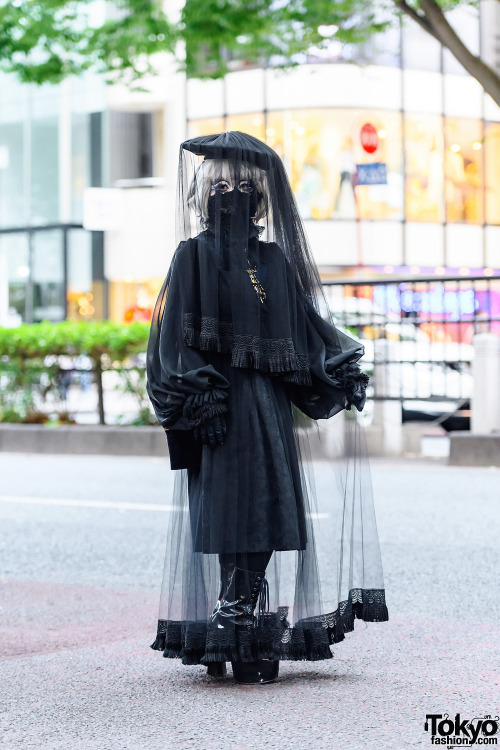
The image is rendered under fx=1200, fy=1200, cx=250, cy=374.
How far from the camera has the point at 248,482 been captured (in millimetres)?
4102

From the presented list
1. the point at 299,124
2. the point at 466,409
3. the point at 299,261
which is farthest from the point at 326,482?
the point at 299,124

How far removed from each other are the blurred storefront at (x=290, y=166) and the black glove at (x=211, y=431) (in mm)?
25471

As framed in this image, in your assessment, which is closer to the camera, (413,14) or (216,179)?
(216,179)

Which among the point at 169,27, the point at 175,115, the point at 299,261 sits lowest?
the point at 299,261

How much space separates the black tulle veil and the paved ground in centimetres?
24

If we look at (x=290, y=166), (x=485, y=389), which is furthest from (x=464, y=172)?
(x=485, y=389)

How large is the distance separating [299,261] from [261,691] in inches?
60.6

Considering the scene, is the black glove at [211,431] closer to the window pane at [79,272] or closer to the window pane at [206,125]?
the window pane at [206,125]

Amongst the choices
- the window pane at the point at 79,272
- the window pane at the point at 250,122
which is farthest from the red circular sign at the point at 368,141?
the window pane at the point at 79,272

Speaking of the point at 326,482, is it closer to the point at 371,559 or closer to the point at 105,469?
the point at 371,559

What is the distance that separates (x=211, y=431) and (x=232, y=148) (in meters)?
0.99

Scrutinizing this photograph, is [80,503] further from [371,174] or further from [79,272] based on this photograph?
[79,272]

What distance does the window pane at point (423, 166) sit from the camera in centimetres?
3241

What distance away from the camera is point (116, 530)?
848cm
